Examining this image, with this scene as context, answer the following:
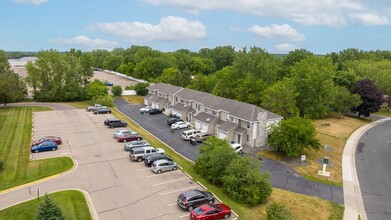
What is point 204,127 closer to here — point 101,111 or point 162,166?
point 162,166

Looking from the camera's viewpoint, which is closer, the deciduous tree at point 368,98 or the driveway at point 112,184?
the driveway at point 112,184

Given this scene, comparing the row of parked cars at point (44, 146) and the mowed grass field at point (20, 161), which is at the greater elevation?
the row of parked cars at point (44, 146)

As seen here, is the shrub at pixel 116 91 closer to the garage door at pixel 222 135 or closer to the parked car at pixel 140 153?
the garage door at pixel 222 135

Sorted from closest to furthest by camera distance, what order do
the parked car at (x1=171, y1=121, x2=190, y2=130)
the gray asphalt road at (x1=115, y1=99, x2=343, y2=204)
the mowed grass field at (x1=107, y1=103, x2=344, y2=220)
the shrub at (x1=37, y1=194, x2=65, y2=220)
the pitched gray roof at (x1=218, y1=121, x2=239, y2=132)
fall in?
the shrub at (x1=37, y1=194, x2=65, y2=220) → the mowed grass field at (x1=107, y1=103, x2=344, y2=220) → the gray asphalt road at (x1=115, y1=99, x2=343, y2=204) → the pitched gray roof at (x1=218, y1=121, x2=239, y2=132) → the parked car at (x1=171, y1=121, x2=190, y2=130)

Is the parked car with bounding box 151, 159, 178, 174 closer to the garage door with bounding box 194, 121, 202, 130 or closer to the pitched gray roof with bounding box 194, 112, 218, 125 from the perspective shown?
the pitched gray roof with bounding box 194, 112, 218, 125

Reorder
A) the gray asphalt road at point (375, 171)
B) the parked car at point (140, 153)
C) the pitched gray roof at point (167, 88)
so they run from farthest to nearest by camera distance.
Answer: the pitched gray roof at point (167, 88)
the parked car at point (140, 153)
the gray asphalt road at point (375, 171)

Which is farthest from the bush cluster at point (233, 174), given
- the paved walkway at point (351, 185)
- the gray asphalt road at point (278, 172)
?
the paved walkway at point (351, 185)

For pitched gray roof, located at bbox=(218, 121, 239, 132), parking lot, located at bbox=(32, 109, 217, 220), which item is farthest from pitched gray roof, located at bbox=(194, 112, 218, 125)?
parking lot, located at bbox=(32, 109, 217, 220)

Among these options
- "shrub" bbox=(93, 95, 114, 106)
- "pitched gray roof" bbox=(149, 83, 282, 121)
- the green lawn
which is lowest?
the green lawn
